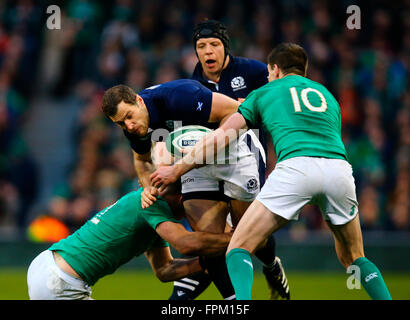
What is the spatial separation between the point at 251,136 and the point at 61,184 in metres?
6.95

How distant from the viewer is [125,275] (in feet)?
34.2

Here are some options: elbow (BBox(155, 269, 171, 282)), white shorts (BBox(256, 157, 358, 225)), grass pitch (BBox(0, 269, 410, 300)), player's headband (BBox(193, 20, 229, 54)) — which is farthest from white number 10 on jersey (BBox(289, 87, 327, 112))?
grass pitch (BBox(0, 269, 410, 300))


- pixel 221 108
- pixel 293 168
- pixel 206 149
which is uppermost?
pixel 221 108

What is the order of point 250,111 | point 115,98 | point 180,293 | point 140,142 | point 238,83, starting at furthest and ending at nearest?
1. point 238,83
2. point 180,293
3. point 140,142
4. point 115,98
5. point 250,111

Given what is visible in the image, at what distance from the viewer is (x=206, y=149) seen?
4.96 meters

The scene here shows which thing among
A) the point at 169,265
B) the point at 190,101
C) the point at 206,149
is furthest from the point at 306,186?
the point at 169,265

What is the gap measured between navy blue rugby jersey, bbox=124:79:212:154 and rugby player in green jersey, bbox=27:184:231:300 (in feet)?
2.08

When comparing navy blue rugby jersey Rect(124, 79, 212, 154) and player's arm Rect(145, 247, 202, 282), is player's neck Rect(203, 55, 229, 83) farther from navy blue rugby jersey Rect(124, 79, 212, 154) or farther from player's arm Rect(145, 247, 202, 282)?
player's arm Rect(145, 247, 202, 282)

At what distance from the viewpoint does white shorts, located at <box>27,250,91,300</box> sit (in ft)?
16.9

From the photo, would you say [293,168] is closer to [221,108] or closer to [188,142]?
[221,108]

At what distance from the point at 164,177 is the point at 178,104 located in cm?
68

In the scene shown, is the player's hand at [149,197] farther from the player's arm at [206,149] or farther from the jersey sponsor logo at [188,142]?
the jersey sponsor logo at [188,142]

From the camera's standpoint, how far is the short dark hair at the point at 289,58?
5031 mm

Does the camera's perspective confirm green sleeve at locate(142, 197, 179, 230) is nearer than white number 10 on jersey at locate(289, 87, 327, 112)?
No
